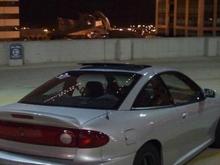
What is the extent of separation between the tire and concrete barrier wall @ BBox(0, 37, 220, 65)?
60.4 ft

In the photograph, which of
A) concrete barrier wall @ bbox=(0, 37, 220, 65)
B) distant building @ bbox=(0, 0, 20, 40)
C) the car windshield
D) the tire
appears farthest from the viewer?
distant building @ bbox=(0, 0, 20, 40)

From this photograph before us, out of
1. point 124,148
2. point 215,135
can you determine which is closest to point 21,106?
point 124,148

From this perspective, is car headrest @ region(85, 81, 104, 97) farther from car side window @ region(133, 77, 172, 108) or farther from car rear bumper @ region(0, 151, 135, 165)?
car rear bumper @ region(0, 151, 135, 165)

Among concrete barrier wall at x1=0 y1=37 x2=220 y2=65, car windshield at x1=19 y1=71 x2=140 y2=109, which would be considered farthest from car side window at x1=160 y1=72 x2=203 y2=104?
concrete barrier wall at x1=0 y1=37 x2=220 y2=65

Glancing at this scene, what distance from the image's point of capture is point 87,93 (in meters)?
6.29

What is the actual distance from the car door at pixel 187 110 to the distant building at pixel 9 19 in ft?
169

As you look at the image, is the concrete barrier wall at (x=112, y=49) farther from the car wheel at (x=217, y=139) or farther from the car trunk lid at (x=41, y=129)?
the car trunk lid at (x=41, y=129)

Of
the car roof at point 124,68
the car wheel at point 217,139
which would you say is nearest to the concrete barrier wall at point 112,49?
the car wheel at point 217,139

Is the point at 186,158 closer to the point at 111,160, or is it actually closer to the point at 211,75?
the point at 111,160

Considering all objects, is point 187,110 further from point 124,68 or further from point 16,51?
point 16,51

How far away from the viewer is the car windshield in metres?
5.99

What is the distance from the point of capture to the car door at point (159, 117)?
586 cm

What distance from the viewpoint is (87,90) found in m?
6.32

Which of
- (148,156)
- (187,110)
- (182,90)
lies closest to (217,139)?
(182,90)
